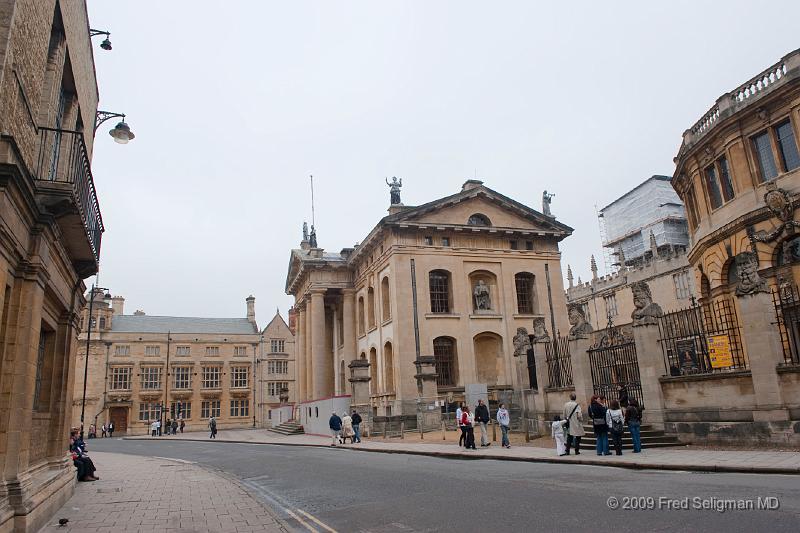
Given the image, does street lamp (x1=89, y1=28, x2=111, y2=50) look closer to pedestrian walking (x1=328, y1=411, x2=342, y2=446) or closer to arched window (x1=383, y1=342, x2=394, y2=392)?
pedestrian walking (x1=328, y1=411, x2=342, y2=446)

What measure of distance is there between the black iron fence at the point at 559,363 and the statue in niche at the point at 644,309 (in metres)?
4.11

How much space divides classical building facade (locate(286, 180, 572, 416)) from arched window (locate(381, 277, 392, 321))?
69 millimetres

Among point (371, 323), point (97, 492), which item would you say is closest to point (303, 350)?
point (371, 323)

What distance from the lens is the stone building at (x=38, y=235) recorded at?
7.51m

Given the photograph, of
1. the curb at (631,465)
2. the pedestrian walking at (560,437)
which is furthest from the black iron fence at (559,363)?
the curb at (631,465)

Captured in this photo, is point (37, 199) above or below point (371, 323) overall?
below

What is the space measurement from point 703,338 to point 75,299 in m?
16.1

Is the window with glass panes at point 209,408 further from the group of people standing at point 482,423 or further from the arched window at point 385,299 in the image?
the group of people standing at point 482,423

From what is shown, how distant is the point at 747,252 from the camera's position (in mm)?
14742

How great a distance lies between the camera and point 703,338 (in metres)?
16.2

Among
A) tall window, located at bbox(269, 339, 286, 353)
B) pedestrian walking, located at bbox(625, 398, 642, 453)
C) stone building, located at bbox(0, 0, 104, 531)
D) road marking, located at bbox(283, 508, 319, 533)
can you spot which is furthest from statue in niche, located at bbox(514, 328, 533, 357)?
tall window, located at bbox(269, 339, 286, 353)

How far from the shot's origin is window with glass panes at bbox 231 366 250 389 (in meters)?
66.6

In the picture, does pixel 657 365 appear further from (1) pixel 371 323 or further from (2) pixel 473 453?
(1) pixel 371 323

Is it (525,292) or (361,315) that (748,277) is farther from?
(361,315)
